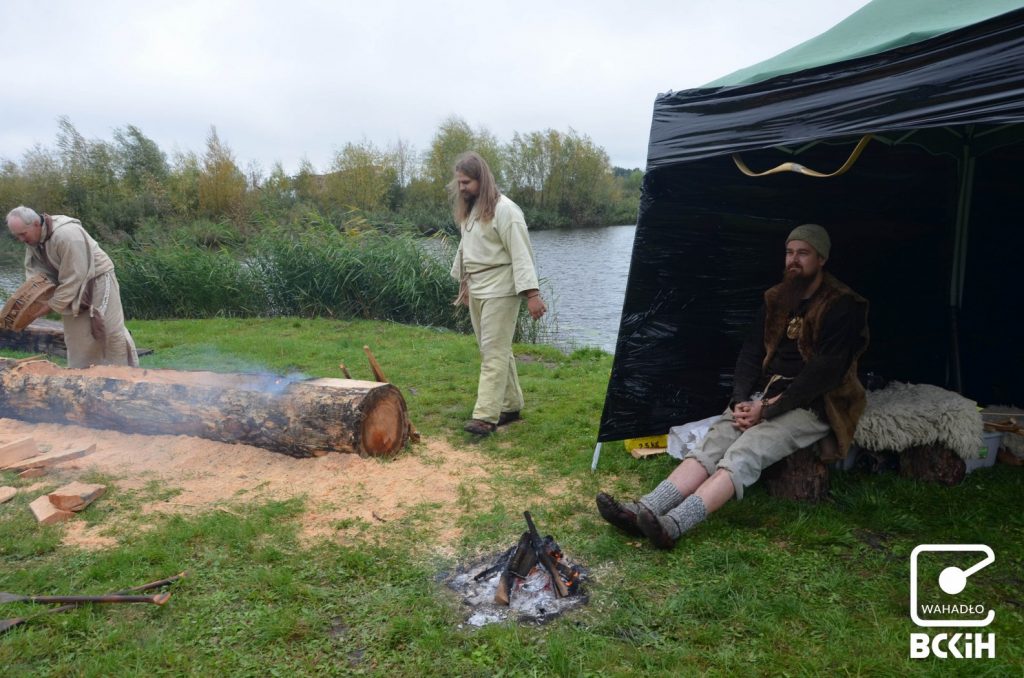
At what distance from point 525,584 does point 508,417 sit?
2265 mm

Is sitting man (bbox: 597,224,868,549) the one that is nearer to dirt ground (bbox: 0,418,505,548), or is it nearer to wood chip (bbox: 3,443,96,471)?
dirt ground (bbox: 0,418,505,548)

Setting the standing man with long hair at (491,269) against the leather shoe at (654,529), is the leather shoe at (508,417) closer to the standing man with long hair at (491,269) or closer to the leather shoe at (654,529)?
the standing man with long hair at (491,269)

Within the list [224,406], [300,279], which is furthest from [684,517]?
[300,279]

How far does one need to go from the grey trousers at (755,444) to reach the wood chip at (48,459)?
363 cm

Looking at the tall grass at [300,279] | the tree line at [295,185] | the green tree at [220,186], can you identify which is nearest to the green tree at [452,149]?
the tree line at [295,185]

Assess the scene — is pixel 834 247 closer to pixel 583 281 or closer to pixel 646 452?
pixel 646 452

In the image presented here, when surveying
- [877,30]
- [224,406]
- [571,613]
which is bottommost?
[571,613]

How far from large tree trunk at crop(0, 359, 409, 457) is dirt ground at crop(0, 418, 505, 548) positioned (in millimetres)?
92

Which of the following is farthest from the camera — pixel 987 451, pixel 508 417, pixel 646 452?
pixel 508 417

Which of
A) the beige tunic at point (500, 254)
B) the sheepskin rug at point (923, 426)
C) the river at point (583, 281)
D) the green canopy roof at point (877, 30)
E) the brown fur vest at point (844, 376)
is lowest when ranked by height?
the river at point (583, 281)

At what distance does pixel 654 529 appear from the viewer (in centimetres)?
292

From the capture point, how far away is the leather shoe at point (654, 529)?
2.91m

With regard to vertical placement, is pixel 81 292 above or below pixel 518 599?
above

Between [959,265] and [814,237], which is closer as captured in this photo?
[814,237]
